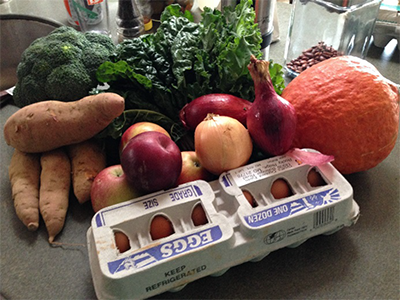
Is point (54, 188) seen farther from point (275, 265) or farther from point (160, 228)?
point (275, 265)

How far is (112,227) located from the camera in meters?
0.50

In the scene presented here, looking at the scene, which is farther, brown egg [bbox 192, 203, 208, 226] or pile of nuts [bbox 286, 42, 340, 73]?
pile of nuts [bbox 286, 42, 340, 73]

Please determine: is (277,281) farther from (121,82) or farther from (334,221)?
(121,82)

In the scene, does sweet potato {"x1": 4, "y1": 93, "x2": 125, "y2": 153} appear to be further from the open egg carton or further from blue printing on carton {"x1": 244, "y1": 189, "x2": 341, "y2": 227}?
blue printing on carton {"x1": 244, "y1": 189, "x2": 341, "y2": 227}

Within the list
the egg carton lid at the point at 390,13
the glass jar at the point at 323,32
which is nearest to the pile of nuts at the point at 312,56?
the glass jar at the point at 323,32

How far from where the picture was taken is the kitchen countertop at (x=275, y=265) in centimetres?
53

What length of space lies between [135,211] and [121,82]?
31 cm

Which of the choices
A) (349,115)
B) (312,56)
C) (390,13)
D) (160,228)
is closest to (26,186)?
(160,228)

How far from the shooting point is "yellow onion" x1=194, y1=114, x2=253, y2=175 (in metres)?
0.57

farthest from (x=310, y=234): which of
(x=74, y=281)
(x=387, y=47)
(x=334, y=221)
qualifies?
(x=387, y=47)

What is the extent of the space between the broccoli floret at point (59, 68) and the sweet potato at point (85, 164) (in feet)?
0.35

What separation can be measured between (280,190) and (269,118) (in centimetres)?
11

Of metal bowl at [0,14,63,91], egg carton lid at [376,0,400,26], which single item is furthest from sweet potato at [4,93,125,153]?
egg carton lid at [376,0,400,26]

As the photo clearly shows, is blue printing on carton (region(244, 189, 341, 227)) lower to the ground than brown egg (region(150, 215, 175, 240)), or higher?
higher
